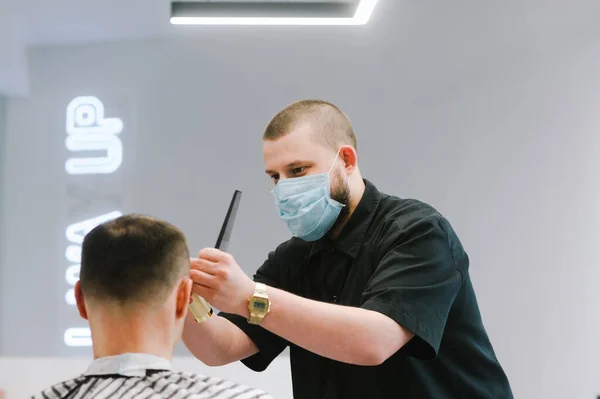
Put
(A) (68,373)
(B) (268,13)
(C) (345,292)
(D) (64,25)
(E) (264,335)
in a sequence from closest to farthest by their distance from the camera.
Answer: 1. (C) (345,292)
2. (E) (264,335)
3. (A) (68,373)
4. (B) (268,13)
5. (D) (64,25)

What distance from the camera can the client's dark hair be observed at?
47.8 inches

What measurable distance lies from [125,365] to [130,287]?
14cm

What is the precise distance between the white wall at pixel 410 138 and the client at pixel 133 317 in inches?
77.1

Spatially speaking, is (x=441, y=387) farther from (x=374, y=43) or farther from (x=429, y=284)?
(x=374, y=43)

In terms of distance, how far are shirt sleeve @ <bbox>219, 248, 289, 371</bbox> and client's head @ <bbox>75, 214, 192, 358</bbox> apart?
2.20ft

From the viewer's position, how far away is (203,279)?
140cm

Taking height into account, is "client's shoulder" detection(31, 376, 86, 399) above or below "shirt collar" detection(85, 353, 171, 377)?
below

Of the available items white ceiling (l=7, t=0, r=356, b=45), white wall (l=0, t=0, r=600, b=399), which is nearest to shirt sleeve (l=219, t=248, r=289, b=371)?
white wall (l=0, t=0, r=600, b=399)

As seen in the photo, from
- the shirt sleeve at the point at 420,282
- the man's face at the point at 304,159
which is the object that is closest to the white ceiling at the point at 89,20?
the man's face at the point at 304,159

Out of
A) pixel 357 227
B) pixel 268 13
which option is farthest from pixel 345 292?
pixel 268 13

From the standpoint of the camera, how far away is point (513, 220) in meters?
3.32

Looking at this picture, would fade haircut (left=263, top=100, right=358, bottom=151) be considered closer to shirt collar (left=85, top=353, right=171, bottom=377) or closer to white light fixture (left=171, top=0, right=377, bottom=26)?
shirt collar (left=85, top=353, right=171, bottom=377)

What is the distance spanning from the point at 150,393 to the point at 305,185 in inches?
30.6

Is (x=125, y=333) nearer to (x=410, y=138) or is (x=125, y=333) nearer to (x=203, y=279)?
(x=203, y=279)
